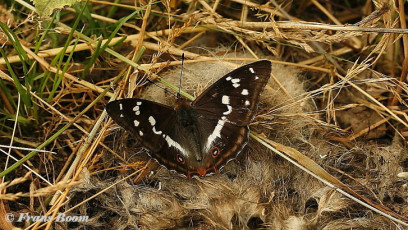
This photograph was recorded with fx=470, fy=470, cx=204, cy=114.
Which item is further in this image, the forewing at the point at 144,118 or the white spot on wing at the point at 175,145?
the white spot on wing at the point at 175,145

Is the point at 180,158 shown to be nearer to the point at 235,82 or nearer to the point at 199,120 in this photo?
the point at 199,120

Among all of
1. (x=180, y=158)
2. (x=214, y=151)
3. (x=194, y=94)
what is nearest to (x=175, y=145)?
(x=180, y=158)

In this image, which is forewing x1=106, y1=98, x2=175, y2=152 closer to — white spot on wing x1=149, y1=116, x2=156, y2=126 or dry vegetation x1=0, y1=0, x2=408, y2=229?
white spot on wing x1=149, y1=116, x2=156, y2=126

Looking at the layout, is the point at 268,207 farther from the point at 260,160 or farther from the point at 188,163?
the point at 188,163

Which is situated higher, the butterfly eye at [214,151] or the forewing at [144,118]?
the forewing at [144,118]

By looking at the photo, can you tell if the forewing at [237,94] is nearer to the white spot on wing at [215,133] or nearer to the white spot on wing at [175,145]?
the white spot on wing at [215,133]

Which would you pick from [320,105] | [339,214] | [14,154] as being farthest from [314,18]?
[14,154]

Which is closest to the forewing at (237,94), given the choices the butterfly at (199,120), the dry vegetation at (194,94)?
the butterfly at (199,120)
